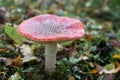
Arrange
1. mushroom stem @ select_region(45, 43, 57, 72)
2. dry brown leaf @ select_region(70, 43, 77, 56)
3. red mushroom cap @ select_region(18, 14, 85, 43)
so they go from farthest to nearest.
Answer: dry brown leaf @ select_region(70, 43, 77, 56) < mushroom stem @ select_region(45, 43, 57, 72) < red mushroom cap @ select_region(18, 14, 85, 43)

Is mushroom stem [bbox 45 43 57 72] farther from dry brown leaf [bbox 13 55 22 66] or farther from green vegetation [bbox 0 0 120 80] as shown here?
dry brown leaf [bbox 13 55 22 66]

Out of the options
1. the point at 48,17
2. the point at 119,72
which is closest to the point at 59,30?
the point at 48,17

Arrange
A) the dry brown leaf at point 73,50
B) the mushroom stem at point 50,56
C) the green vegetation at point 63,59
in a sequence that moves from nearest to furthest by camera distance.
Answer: the mushroom stem at point 50,56 < the green vegetation at point 63,59 < the dry brown leaf at point 73,50

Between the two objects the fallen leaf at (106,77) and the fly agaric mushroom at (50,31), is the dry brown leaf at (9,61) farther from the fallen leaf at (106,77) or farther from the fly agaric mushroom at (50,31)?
the fallen leaf at (106,77)

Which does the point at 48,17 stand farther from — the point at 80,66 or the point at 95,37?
the point at 95,37

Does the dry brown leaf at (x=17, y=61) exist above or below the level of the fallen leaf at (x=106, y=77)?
above

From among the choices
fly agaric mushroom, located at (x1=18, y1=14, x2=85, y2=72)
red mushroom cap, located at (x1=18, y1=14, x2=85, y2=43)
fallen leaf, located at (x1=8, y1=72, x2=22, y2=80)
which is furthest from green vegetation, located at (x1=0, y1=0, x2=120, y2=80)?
red mushroom cap, located at (x1=18, y1=14, x2=85, y2=43)

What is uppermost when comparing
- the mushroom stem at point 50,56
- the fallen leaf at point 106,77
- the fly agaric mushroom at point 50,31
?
the fly agaric mushroom at point 50,31

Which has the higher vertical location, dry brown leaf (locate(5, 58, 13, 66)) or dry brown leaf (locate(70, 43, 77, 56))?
dry brown leaf (locate(70, 43, 77, 56))

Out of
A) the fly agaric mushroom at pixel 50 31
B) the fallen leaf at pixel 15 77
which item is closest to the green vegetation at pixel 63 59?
the fallen leaf at pixel 15 77
